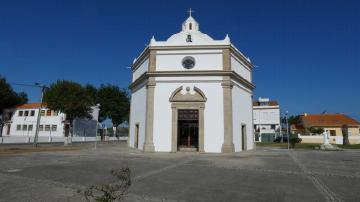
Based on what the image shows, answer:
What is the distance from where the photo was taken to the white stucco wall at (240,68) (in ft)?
86.3

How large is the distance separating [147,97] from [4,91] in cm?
5069

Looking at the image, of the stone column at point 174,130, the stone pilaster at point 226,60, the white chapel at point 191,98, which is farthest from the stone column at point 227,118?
the stone column at point 174,130

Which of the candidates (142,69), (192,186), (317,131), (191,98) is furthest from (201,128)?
(317,131)

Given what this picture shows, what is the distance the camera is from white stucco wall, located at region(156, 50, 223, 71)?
24.8 meters

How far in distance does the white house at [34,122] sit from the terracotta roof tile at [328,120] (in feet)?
152

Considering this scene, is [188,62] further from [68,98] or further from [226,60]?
[68,98]

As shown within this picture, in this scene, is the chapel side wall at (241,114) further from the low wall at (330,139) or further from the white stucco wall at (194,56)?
the low wall at (330,139)

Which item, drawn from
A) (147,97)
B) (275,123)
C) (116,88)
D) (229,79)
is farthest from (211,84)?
(275,123)

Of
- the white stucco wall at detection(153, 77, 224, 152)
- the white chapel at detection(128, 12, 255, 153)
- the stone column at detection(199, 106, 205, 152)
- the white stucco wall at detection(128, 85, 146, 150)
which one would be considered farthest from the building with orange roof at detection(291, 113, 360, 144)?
Answer: the white stucco wall at detection(128, 85, 146, 150)

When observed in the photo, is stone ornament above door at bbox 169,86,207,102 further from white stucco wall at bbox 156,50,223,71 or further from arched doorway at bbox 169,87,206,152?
white stucco wall at bbox 156,50,223,71

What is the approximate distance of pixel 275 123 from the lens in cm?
6719

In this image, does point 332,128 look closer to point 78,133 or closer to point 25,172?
point 78,133

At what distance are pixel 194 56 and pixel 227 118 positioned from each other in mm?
6384

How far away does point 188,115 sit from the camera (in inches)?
959
